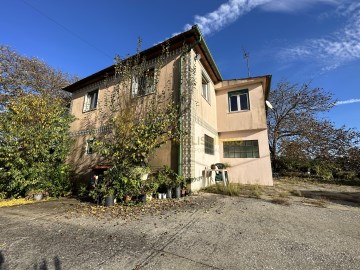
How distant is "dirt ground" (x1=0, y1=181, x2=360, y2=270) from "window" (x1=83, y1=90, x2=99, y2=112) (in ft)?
22.8

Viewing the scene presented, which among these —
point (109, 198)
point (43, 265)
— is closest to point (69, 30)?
point (109, 198)

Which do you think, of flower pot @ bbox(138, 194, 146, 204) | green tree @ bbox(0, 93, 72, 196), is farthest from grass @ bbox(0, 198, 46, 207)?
flower pot @ bbox(138, 194, 146, 204)

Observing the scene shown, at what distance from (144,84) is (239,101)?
5544mm

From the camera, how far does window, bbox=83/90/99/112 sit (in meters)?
10.7

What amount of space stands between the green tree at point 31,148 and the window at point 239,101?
8993mm

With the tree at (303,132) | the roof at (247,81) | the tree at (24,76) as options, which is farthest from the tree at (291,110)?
the tree at (24,76)

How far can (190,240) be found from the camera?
9.82 feet

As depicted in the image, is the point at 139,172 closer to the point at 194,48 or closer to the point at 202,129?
the point at 202,129

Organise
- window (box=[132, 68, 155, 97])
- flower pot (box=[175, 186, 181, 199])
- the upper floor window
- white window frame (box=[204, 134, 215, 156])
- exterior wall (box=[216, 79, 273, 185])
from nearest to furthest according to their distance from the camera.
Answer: flower pot (box=[175, 186, 181, 199]), window (box=[132, 68, 155, 97]), white window frame (box=[204, 134, 215, 156]), exterior wall (box=[216, 79, 273, 185]), the upper floor window

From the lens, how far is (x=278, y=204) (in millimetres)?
5168

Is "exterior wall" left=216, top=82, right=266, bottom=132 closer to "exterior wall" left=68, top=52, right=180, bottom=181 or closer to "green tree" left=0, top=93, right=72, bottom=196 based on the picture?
"exterior wall" left=68, top=52, right=180, bottom=181

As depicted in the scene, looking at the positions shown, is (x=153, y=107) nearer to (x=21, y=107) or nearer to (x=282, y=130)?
(x=21, y=107)

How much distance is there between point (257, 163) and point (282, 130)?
32.0 ft

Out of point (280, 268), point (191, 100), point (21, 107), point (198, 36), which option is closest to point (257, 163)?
point (191, 100)
